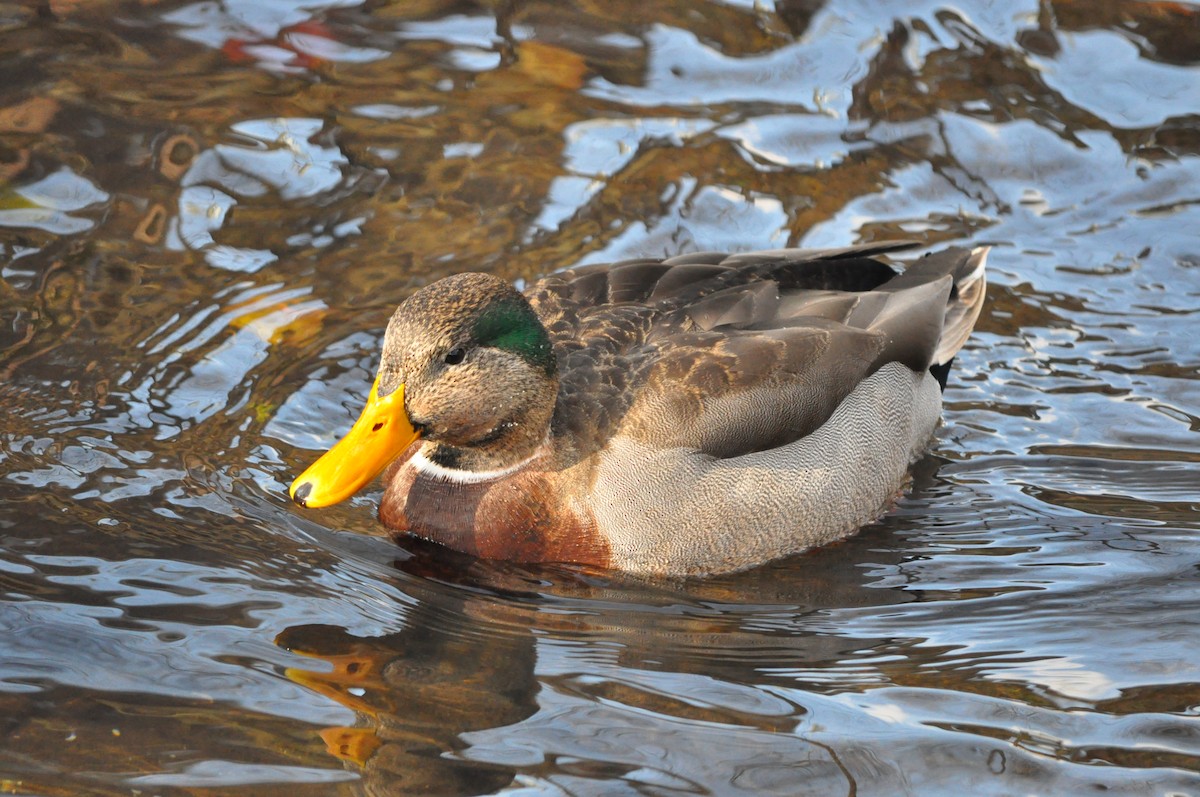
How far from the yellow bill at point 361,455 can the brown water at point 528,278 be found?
0.34m

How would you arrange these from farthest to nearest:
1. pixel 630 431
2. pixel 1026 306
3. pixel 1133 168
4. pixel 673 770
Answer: pixel 1133 168, pixel 1026 306, pixel 630 431, pixel 673 770

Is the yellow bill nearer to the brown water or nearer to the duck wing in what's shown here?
the brown water

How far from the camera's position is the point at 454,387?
5.89 m

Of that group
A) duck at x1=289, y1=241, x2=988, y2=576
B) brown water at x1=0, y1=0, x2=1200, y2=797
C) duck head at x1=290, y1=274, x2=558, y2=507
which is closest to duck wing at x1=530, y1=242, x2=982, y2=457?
duck at x1=289, y1=241, x2=988, y2=576

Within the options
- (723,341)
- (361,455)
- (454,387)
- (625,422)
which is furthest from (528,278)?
(361,455)

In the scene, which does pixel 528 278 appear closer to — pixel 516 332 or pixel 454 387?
pixel 516 332

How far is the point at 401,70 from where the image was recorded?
9359mm

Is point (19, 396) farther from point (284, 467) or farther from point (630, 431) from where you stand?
point (630, 431)

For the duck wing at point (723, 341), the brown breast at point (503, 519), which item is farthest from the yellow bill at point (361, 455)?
the duck wing at point (723, 341)

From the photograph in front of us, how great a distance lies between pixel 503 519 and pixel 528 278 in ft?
7.52

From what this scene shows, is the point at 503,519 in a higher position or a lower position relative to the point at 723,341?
lower

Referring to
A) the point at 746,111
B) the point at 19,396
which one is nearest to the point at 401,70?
the point at 746,111

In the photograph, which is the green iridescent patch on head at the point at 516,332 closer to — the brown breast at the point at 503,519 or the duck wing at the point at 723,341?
the duck wing at the point at 723,341

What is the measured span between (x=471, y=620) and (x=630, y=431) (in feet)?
3.34
